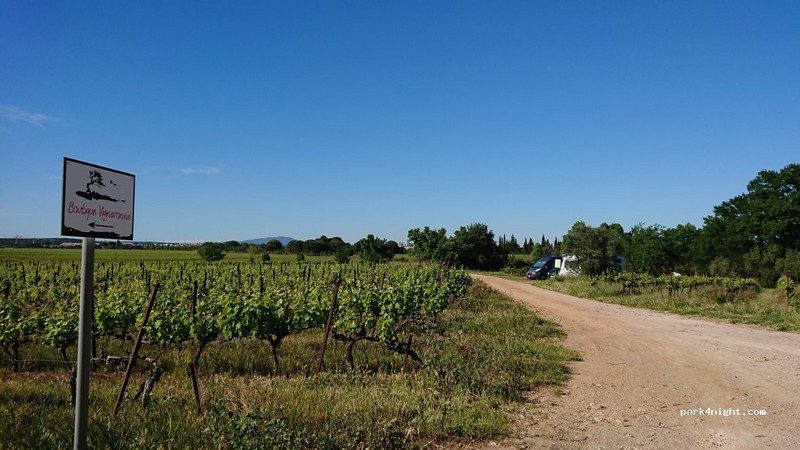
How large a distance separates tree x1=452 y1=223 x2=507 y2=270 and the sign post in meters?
49.2

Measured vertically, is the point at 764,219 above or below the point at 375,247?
above

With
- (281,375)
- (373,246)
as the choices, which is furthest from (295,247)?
(281,375)

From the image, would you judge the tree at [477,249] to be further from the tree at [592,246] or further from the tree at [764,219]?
the tree at [764,219]

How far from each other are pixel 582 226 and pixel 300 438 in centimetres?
3853

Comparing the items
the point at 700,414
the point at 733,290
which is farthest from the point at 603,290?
the point at 700,414

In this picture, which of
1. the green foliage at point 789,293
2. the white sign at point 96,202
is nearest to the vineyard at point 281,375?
the white sign at point 96,202

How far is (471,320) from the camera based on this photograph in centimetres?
1484

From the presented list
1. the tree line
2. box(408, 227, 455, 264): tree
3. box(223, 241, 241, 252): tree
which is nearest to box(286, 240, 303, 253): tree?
box(223, 241, 241, 252): tree

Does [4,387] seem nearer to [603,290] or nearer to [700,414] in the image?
[700,414]

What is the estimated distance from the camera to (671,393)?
26.7 feet

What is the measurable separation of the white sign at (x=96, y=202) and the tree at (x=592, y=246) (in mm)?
38553

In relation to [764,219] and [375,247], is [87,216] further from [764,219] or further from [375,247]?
[375,247]

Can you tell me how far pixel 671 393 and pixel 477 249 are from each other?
160 ft

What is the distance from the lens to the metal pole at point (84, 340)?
3594 millimetres
